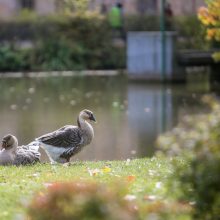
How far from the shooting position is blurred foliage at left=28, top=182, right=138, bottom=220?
4652 millimetres

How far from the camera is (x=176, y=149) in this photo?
232 inches

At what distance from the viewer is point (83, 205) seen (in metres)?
4.67

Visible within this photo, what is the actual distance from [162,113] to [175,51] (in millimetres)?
12000

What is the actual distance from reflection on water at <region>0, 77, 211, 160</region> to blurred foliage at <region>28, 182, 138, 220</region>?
29.4 feet

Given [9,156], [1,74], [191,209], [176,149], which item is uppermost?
[176,149]

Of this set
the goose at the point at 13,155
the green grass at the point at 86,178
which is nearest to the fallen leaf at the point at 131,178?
the green grass at the point at 86,178

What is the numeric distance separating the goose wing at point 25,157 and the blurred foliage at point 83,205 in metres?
5.87

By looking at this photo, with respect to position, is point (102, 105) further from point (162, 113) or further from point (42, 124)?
point (42, 124)

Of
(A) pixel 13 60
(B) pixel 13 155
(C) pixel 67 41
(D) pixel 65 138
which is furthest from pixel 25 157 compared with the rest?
(C) pixel 67 41

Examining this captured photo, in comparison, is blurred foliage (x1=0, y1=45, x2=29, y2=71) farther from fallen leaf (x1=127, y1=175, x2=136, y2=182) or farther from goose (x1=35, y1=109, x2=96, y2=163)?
fallen leaf (x1=127, y1=175, x2=136, y2=182)

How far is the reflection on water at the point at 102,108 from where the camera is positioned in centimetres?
1625

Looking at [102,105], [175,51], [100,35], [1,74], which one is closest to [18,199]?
[102,105]

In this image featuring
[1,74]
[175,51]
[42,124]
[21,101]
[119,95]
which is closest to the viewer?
[42,124]

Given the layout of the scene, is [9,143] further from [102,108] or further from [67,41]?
[67,41]
